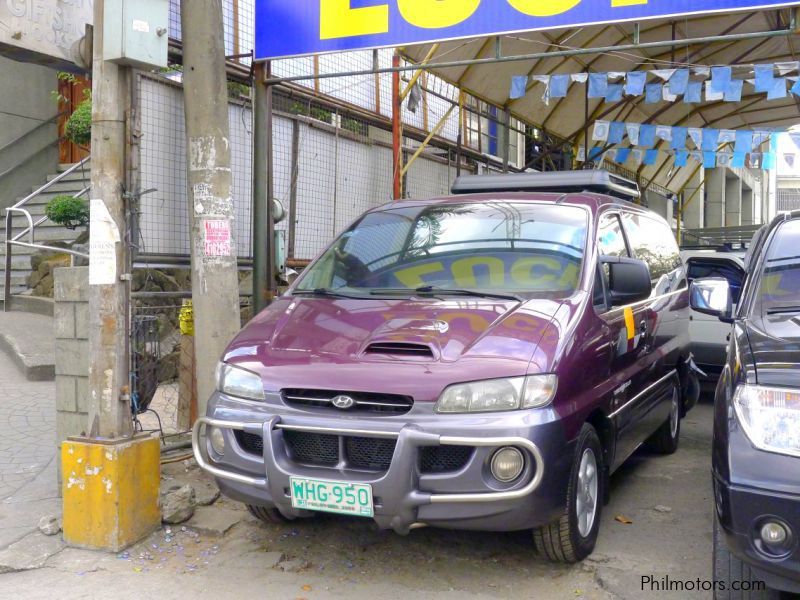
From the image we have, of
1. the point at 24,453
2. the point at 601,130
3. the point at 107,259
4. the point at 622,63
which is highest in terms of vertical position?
the point at 622,63

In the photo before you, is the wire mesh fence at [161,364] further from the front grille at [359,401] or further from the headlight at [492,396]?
the headlight at [492,396]

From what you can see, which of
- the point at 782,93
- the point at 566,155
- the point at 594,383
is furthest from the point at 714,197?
the point at 594,383

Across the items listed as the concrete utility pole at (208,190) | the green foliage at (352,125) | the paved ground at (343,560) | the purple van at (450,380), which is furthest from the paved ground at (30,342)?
the purple van at (450,380)

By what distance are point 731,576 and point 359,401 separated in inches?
67.2

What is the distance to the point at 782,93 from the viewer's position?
8.95 metres

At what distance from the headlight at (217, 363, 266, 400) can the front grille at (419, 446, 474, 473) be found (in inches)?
33.3

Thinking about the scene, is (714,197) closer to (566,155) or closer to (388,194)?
(566,155)

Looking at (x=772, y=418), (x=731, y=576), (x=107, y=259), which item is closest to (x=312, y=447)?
(x=107, y=259)

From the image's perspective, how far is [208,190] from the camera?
518 cm

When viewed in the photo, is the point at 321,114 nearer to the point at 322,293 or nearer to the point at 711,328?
the point at 711,328

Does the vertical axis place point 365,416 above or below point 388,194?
below

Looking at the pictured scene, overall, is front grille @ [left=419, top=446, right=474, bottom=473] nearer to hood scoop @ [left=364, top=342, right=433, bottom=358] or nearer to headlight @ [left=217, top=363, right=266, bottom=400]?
hood scoop @ [left=364, top=342, right=433, bottom=358]

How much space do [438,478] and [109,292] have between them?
7.28 ft

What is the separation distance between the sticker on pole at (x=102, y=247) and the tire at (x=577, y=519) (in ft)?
8.89
